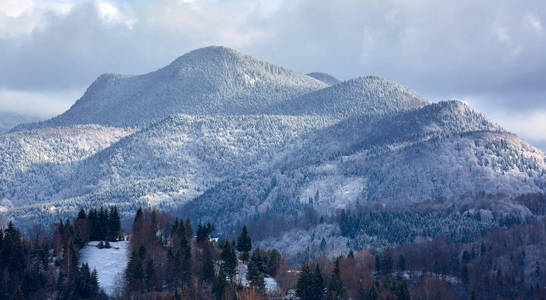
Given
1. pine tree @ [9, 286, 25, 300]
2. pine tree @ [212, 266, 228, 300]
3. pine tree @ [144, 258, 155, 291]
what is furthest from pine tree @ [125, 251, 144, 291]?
pine tree @ [9, 286, 25, 300]

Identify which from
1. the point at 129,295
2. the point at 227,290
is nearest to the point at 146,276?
the point at 129,295

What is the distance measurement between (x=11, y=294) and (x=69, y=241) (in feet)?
56.0

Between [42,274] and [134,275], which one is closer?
[134,275]

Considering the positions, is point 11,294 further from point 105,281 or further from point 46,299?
point 105,281

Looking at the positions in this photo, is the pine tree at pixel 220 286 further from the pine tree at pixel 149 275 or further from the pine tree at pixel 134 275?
the pine tree at pixel 134 275

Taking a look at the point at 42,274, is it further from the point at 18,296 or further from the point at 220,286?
the point at 220,286

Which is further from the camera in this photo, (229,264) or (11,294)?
(229,264)

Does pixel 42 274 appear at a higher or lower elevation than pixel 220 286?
higher

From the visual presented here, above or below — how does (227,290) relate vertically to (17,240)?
below

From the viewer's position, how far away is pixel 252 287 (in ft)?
646

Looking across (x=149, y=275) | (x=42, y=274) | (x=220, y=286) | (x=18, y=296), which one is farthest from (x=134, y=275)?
(x=18, y=296)

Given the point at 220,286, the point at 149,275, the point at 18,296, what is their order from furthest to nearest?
the point at 149,275 → the point at 220,286 → the point at 18,296

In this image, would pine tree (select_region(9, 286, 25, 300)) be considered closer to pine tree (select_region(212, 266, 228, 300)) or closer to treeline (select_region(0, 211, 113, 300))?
treeline (select_region(0, 211, 113, 300))

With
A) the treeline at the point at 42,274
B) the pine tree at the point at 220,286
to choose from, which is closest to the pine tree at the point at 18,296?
the treeline at the point at 42,274
